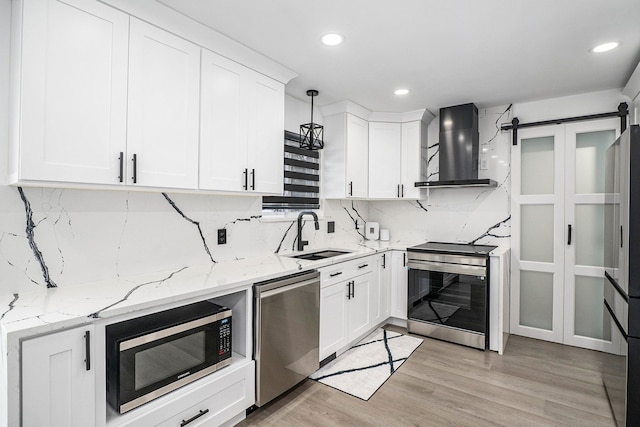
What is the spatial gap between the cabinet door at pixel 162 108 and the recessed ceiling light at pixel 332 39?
0.83 meters

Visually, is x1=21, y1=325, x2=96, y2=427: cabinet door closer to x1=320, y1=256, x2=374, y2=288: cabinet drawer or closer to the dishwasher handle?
the dishwasher handle

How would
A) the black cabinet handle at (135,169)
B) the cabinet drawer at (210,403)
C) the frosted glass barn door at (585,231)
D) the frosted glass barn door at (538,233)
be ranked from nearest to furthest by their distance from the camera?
the cabinet drawer at (210,403), the black cabinet handle at (135,169), the frosted glass barn door at (585,231), the frosted glass barn door at (538,233)

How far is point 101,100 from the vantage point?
5.57 ft

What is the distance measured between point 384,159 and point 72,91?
10.1 ft

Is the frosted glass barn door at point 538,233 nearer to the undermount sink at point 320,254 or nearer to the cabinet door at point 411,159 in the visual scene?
the cabinet door at point 411,159

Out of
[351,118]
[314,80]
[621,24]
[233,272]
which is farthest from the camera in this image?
[351,118]

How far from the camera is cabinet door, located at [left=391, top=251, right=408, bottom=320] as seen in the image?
3.71 meters

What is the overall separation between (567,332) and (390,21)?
135 inches

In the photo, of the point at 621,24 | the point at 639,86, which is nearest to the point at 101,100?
the point at 621,24

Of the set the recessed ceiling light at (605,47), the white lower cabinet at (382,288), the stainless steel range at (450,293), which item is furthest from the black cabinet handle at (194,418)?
the recessed ceiling light at (605,47)

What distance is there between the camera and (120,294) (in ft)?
5.50

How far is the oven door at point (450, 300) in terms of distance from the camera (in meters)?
3.18

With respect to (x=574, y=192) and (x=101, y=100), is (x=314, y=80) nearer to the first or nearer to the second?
(x=101, y=100)

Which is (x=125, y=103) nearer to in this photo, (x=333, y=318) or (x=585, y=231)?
(x=333, y=318)
